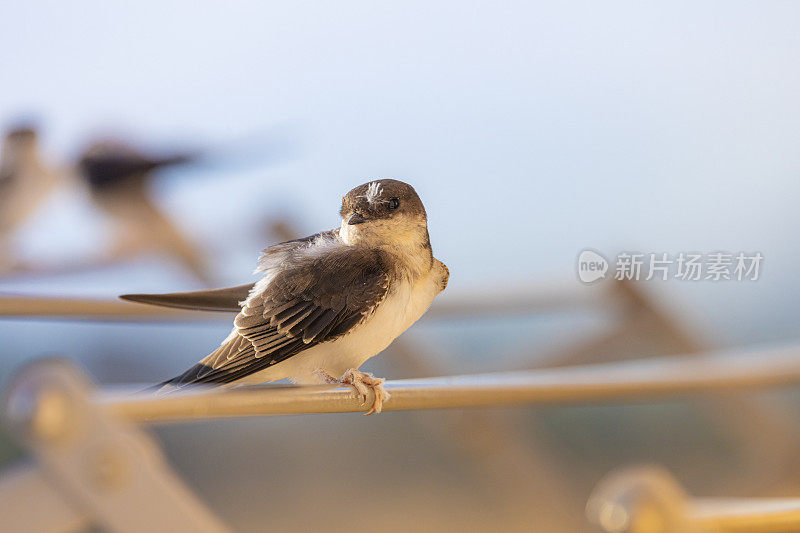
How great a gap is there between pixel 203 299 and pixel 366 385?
147mm

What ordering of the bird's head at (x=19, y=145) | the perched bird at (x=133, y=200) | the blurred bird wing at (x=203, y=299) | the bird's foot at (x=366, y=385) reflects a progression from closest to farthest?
the blurred bird wing at (x=203, y=299), the bird's foot at (x=366, y=385), the perched bird at (x=133, y=200), the bird's head at (x=19, y=145)

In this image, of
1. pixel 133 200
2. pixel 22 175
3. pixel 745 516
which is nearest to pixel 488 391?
pixel 745 516

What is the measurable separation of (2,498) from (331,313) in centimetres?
24

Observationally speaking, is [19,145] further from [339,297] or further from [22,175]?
[339,297]

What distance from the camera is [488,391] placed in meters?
0.68

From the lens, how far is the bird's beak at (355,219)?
0.54m

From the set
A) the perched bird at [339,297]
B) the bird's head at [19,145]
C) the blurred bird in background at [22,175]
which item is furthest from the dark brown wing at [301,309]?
the bird's head at [19,145]

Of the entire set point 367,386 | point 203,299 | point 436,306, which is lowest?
point 436,306

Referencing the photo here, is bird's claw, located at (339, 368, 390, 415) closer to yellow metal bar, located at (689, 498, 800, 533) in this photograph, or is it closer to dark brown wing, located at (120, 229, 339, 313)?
dark brown wing, located at (120, 229, 339, 313)

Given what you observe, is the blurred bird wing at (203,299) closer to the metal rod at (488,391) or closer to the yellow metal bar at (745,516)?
the metal rod at (488,391)

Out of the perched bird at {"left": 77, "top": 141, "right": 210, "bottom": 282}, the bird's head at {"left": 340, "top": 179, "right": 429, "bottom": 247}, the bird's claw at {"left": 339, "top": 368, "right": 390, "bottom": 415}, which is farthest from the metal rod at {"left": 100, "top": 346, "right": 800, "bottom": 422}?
the perched bird at {"left": 77, "top": 141, "right": 210, "bottom": 282}

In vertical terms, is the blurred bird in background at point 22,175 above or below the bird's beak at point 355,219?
below

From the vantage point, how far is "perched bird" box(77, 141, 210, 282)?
140 cm

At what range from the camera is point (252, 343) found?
0.54 metres
